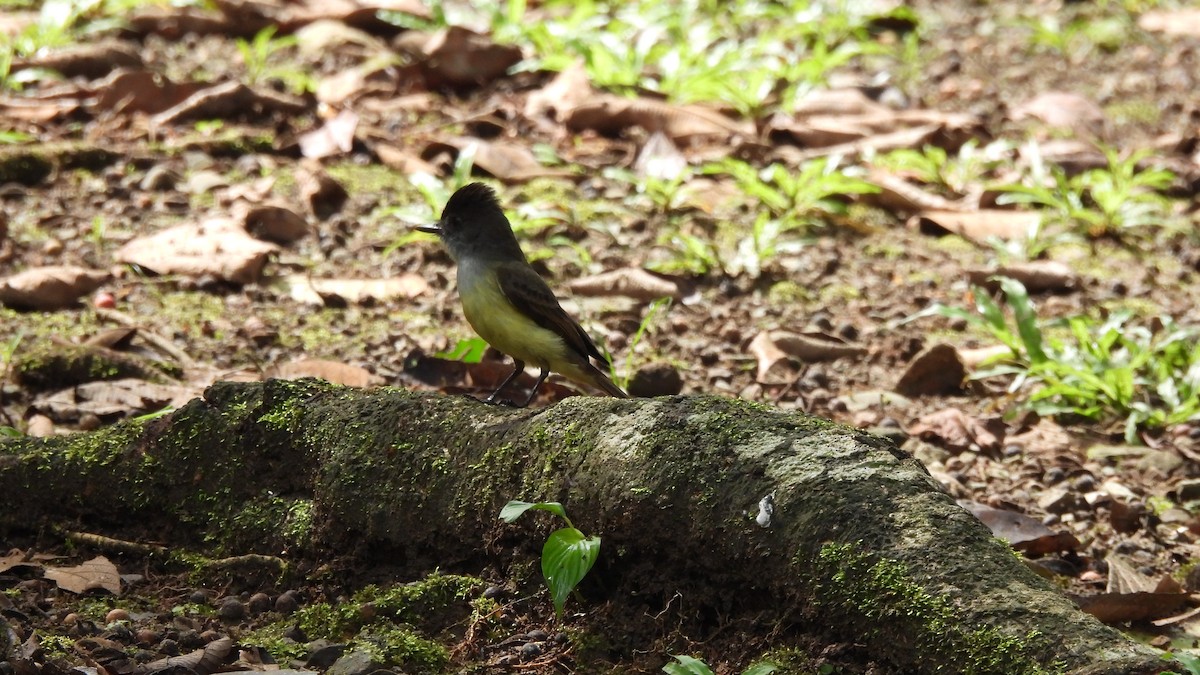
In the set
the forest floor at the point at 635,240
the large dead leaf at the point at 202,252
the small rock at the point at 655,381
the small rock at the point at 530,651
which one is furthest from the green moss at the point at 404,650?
the large dead leaf at the point at 202,252

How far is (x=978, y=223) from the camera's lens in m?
8.16

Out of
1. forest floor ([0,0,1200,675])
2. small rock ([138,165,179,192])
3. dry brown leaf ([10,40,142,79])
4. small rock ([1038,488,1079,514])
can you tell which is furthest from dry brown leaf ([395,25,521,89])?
small rock ([1038,488,1079,514])

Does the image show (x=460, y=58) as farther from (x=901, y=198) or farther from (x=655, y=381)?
(x=655, y=381)

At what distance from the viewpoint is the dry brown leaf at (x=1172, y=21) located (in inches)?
473

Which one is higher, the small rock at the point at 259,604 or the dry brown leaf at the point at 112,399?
the small rock at the point at 259,604

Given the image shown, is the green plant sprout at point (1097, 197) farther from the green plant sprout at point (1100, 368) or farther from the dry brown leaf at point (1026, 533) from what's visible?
the dry brown leaf at point (1026, 533)

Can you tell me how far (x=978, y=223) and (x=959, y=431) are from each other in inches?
109

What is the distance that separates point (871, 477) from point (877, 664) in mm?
440

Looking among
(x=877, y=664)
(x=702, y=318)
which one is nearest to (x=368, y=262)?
(x=702, y=318)

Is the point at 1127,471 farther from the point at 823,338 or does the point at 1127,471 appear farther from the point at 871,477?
the point at 871,477

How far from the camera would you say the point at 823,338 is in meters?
6.57

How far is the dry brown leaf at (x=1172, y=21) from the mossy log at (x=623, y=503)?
9.96 m

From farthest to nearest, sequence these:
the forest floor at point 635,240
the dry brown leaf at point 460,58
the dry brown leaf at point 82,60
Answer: the dry brown leaf at point 460,58 → the dry brown leaf at point 82,60 → the forest floor at point 635,240

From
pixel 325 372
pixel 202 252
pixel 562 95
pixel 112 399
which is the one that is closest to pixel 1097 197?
pixel 562 95
